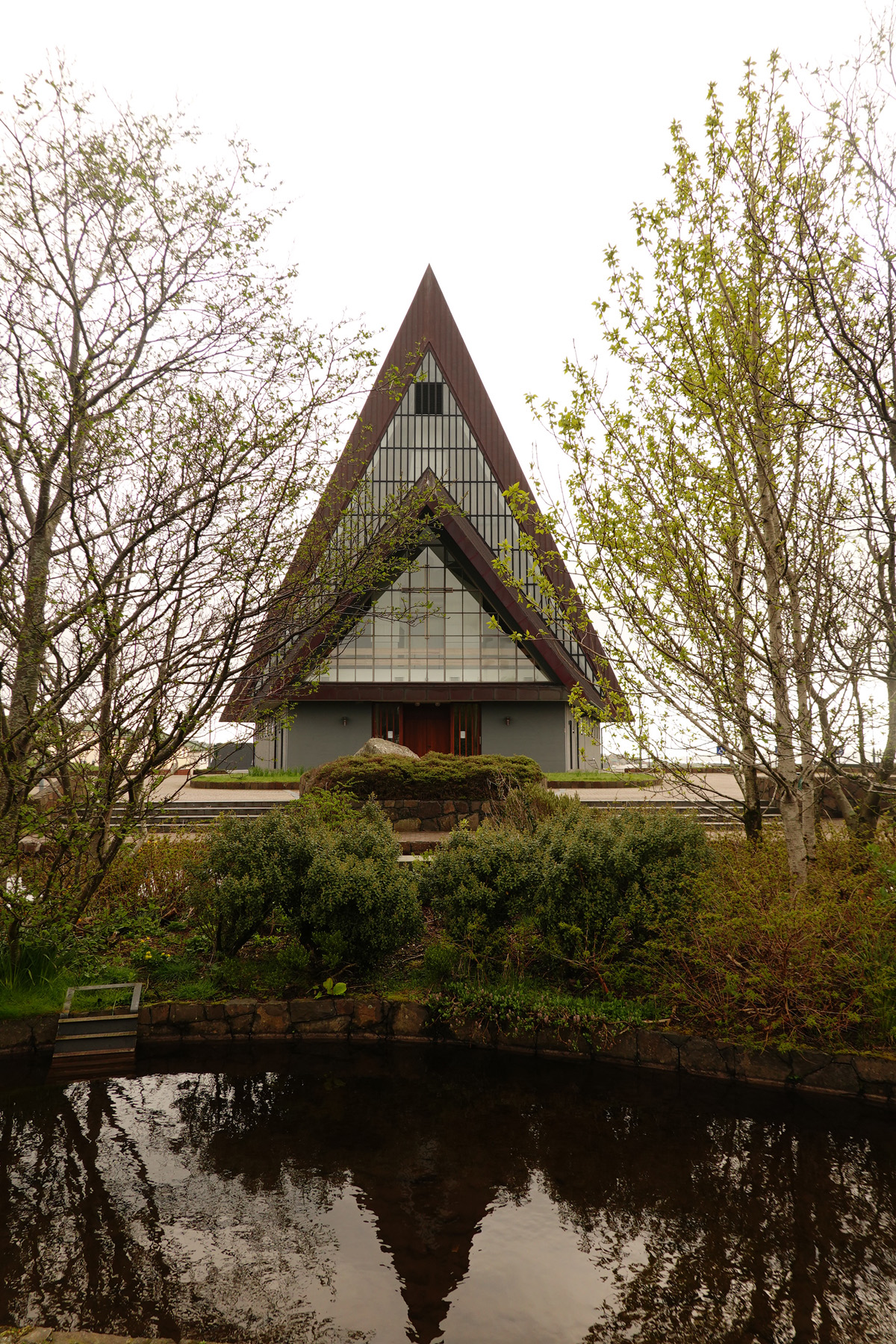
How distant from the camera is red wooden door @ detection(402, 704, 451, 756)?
2308cm

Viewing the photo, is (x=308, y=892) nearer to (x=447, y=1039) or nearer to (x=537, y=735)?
(x=447, y=1039)

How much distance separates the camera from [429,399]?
77.5ft

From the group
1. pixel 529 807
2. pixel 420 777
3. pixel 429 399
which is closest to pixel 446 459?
pixel 429 399

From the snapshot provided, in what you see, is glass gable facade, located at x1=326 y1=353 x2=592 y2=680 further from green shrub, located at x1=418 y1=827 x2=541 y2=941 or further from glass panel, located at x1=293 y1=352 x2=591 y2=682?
green shrub, located at x1=418 y1=827 x2=541 y2=941

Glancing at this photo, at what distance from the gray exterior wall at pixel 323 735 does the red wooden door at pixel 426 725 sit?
138 centimetres

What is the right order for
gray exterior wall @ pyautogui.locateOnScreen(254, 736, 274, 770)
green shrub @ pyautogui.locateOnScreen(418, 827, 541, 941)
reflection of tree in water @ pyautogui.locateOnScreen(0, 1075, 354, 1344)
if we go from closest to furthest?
1. reflection of tree in water @ pyautogui.locateOnScreen(0, 1075, 354, 1344)
2. green shrub @ pyautogui.locateOnScreen(418, 827, 541, 941)
3. gray exterior wall @ pyautogui.locateOnScreen(254, 736, 274, 770)

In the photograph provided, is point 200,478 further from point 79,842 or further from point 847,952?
point 847,952

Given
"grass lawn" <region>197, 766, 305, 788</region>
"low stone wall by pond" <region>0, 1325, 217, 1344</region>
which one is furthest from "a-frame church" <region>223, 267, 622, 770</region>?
"low stone wall by pond" <region>0, 1325, 217, 1344</region>

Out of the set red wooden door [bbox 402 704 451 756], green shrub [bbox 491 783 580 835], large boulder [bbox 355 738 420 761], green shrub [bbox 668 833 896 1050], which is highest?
red wooden door [bbox 402 704 451 756]

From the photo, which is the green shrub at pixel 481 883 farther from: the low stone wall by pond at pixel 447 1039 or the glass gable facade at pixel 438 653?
the glass gable facade at pixel 438 653

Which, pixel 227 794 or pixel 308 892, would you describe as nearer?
pixel 308 892

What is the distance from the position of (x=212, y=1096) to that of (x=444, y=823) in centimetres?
800

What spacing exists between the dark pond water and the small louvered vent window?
20.8 m

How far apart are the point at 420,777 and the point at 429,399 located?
14488mm
